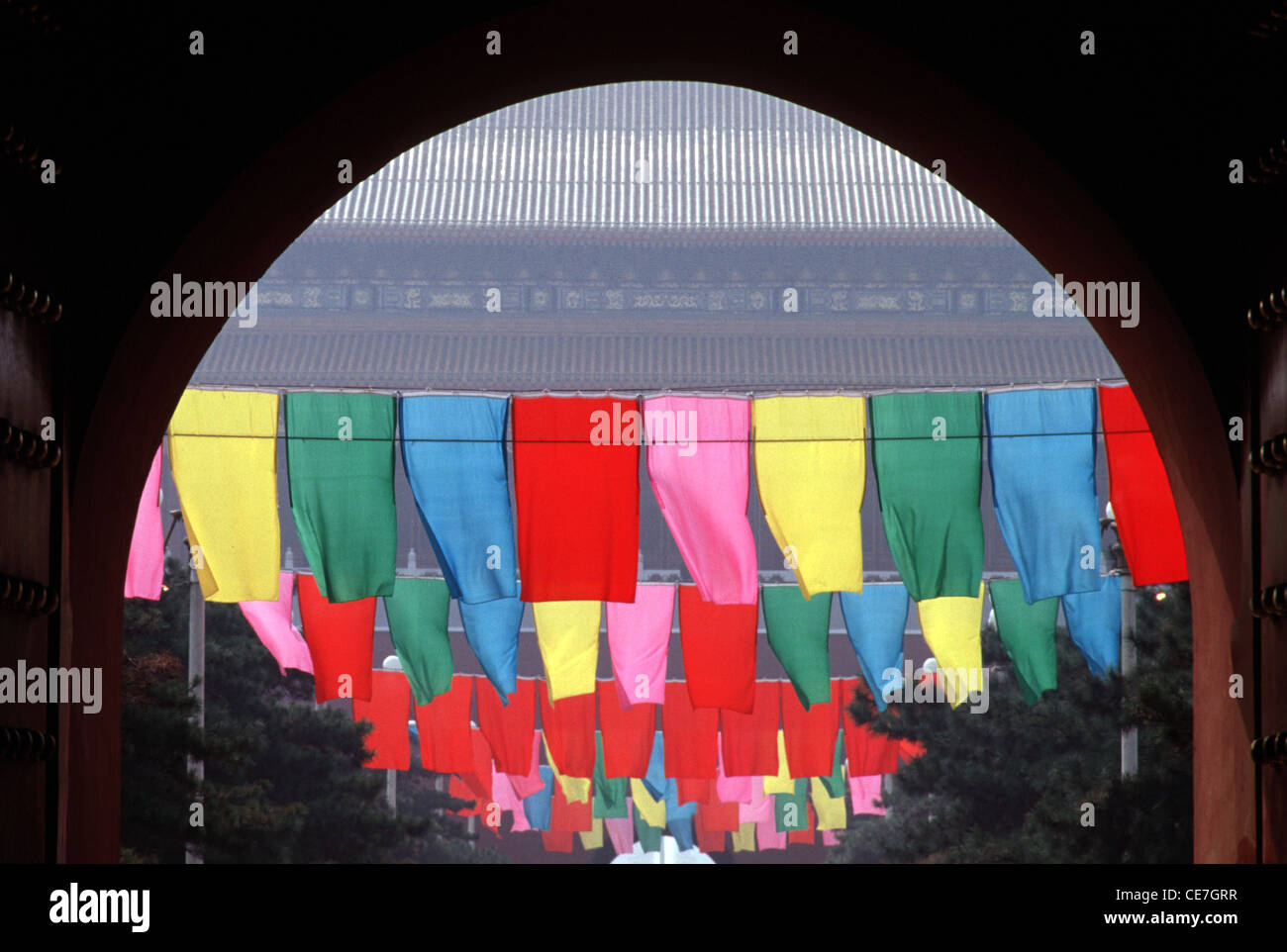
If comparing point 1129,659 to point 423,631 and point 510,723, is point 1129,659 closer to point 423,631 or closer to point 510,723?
point 423,631

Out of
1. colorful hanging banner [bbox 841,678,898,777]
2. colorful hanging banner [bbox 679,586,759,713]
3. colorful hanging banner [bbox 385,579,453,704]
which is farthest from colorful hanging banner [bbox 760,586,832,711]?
colorful hanging banner [bbox 841,678,898,777]

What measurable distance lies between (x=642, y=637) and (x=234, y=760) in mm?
4463

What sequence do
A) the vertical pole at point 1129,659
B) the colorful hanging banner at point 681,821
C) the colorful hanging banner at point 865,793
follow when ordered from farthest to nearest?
the colorful hanging banner at point 681,821
the colorful hanging banner at point 865,793
the vertical pole at point 1129,659

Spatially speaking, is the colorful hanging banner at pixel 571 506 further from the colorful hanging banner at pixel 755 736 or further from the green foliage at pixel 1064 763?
the colorful hanging banner at pixel 755 736

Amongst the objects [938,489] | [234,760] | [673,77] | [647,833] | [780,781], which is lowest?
[647,833]

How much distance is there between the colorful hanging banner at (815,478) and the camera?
11.2 metres

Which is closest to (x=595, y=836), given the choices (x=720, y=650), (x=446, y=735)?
(x=446, y=735)

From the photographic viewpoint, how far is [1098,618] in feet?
37.2

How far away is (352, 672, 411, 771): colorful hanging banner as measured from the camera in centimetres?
1559

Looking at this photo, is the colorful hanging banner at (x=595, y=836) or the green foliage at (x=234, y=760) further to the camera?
the colorful hanging banner at (x=595, y=836)

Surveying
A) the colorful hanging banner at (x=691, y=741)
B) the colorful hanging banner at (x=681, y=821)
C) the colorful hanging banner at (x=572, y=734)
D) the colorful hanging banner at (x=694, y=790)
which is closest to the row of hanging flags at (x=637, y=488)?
the colorful hanging banner at (x=572, y=734)

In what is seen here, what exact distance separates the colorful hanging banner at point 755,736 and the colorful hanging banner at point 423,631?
4264mm

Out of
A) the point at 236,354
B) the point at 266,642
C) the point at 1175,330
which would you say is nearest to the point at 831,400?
the point at 266,642

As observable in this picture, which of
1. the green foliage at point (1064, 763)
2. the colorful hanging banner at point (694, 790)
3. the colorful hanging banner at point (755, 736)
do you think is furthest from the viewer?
the colorful hanging banner at point (694, 790)
